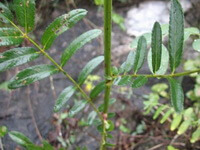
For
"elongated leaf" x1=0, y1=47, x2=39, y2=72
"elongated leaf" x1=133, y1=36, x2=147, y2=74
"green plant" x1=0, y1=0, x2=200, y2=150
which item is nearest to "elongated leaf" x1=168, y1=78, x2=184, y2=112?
"green plant" x1=0, y1=0, x2=200, y2=150

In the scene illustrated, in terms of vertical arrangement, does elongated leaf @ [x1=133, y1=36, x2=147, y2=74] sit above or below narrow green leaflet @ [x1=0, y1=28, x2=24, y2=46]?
below

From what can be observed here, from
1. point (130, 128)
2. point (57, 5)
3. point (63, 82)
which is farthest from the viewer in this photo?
point (57, 5)

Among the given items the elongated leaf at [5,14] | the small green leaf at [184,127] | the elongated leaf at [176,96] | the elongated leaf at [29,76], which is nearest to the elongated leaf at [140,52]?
the elongated leaf at [176,96]

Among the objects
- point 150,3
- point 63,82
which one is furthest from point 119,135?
point 150,3

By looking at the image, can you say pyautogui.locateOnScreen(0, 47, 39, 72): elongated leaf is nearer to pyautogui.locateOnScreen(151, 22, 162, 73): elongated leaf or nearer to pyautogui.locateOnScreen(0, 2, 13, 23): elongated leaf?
pyautogui.locateOnScreen(0, 2, 13, 23): elongated leaf

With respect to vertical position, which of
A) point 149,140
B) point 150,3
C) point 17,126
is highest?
point 150,3

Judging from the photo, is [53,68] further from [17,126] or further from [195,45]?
[17,126]

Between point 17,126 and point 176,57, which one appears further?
point 17,126
